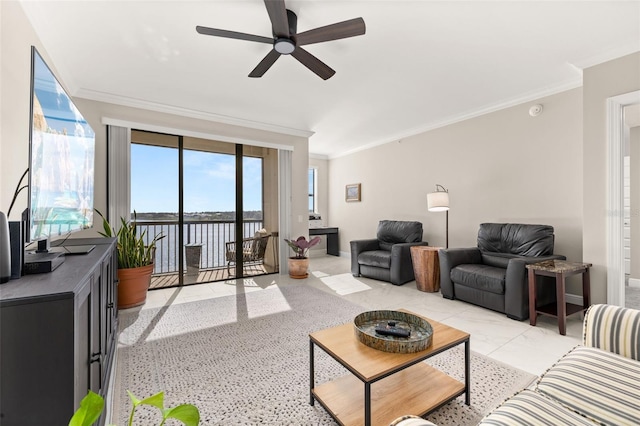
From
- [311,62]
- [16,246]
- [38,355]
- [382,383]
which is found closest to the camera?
[38,355]

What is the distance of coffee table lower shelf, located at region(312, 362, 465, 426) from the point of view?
1428mm

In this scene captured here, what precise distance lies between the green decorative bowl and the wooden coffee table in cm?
3

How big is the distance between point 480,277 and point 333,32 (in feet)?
9.45

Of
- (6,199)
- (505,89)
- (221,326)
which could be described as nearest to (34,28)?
(6,199)

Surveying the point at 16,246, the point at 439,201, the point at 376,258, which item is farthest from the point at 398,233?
the point at 16,246

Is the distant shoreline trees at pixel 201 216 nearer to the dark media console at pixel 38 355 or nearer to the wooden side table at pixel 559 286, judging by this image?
the dark media console at pixel 38 355

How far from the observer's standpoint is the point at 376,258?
447 centimetres

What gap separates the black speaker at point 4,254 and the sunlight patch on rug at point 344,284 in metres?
3.27

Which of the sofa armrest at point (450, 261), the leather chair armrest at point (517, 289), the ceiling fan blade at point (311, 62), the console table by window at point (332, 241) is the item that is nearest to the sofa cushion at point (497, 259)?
the sofa armrest at point (450, 261)

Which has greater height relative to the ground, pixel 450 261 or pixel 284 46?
pixel 284 46

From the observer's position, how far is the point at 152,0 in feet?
6.54

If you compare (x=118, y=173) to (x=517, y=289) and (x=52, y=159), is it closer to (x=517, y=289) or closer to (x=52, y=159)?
(x=52, y=159)

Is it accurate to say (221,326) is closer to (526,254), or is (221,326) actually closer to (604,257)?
(526,254)

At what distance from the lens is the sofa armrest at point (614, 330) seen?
4.33 ft
